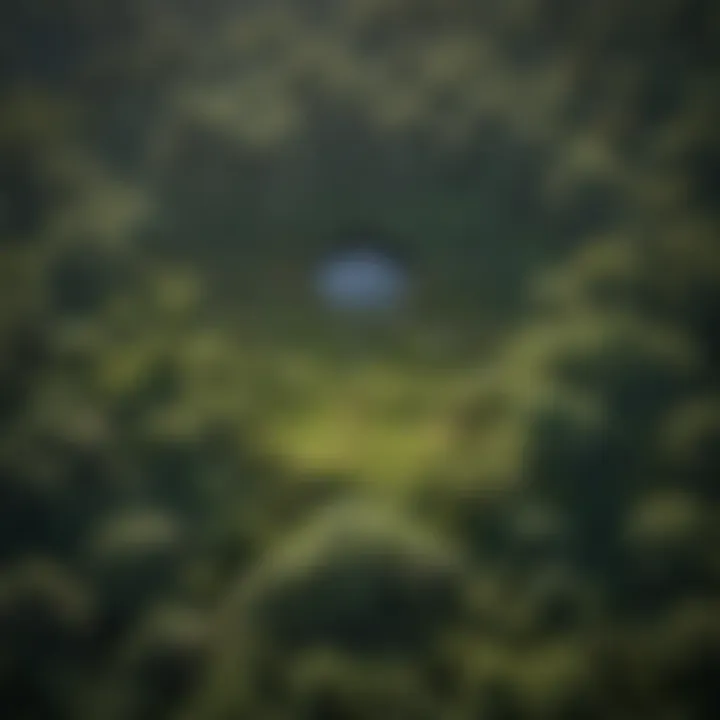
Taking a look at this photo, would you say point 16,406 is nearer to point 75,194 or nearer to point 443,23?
point 75,194

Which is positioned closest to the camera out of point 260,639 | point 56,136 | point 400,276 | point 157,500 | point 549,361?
point 260,639

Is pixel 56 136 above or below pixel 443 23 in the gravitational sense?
below

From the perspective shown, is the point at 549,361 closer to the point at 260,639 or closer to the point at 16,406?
the point at 260,639

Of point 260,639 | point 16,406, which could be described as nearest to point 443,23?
point 16,406

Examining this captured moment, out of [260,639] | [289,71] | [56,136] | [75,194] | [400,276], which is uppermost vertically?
[289,71]

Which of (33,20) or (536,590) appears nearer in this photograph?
(536,590)

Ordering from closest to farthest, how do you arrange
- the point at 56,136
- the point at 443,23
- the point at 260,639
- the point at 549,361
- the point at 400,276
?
the point at 260,639
the point at 549,361
the point at 400,276
the point at 56,136
the point at 443,23

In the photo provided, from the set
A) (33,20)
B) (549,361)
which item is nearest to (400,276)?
(549,361)
